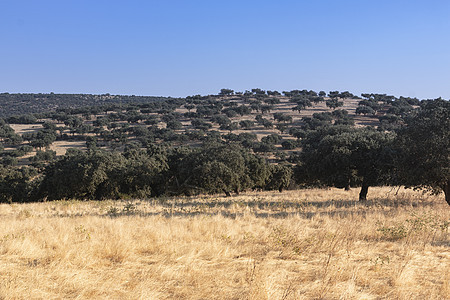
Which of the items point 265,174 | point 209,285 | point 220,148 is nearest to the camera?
point 209,285

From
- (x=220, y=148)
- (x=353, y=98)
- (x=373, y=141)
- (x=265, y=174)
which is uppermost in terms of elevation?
(x=353, y=98)

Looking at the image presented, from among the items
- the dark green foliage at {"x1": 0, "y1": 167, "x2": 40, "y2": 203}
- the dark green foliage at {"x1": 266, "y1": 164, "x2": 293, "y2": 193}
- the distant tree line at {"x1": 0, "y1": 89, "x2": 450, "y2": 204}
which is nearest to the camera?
the distant tree line at {"x1": 0, "y1": 89, "x2": 450, "y2": 204}

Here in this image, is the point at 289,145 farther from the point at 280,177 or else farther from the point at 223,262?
the point at 223,262

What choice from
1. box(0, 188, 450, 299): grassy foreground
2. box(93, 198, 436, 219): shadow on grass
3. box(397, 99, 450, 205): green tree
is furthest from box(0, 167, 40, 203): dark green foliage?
box(397, 99, 450, 205): green tree

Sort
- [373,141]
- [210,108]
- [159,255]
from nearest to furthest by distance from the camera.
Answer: [159,255]
[373,141]
[210,108]

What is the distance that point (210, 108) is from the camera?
15662 centimetres

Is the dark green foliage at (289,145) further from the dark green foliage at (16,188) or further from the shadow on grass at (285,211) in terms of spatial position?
the shadow on grass at (285,211)

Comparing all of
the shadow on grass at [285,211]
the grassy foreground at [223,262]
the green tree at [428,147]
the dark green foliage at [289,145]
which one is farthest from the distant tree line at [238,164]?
the grassy foreground at [223,262]

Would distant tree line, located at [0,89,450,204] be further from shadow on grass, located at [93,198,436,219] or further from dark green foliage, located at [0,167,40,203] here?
shadow on grass, located at [93,198,436,219]

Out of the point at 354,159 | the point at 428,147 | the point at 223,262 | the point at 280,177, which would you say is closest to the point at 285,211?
the point at 428,147

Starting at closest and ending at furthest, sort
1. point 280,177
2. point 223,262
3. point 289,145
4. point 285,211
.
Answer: point 223,262 → point 285,211 → point 280,177 → point 289,145

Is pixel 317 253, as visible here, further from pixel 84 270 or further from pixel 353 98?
pixel 353 98

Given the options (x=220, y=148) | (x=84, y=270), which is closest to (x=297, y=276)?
(x=84, y=270)

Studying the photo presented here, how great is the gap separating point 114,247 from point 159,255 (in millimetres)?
1195
